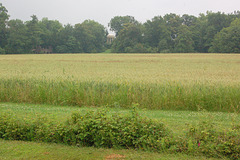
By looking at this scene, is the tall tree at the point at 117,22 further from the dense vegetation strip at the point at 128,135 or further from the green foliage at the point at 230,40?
the dense vegetation strip at the point at 128,135

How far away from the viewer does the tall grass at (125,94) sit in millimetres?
9758

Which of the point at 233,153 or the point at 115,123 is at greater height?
the point at 115,123

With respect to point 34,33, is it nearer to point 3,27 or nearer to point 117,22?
point 3,27

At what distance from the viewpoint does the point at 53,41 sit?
8262 centimetres

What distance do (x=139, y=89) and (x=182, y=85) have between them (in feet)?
6.47

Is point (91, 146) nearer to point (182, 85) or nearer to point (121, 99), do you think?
point (121, 99)

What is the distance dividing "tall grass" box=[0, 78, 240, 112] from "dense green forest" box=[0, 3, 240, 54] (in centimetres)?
6024

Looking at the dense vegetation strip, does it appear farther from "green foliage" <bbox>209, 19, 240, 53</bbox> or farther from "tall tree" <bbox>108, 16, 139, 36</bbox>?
"tall tree" <bbox>108, 16, 139, 36</bbox>

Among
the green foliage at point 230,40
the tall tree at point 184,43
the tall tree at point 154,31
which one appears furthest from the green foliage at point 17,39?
the green foliage at point 230,40

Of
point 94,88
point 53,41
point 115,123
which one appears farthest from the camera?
point 53,41

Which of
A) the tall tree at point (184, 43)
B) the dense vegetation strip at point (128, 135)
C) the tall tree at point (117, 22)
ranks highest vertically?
the tall tree at point (117, 22)

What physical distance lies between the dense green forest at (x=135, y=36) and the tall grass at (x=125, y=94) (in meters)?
60.2

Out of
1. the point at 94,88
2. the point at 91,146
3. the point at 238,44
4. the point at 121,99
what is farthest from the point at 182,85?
the point at 238,44

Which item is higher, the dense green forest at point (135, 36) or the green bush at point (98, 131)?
the dense green forest at point (135, 36)
